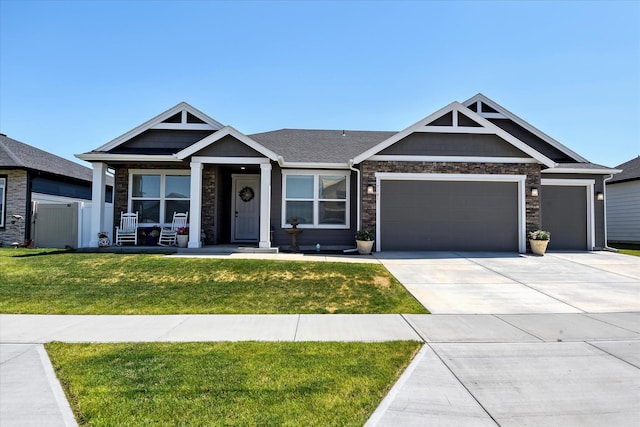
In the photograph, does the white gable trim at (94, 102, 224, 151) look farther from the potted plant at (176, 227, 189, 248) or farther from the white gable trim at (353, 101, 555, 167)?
the white gable trim at (353, 101, 555, 167)

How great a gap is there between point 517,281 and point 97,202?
12598 mm

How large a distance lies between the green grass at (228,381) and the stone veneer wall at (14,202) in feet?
42.9

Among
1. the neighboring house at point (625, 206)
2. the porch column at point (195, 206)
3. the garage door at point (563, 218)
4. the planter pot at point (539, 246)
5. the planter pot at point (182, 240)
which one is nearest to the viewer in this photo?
the porch column at point (195, 206)

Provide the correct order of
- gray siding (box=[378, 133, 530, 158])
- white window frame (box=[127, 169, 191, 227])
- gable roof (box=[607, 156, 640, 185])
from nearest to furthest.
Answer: gray siding (box=[378, 133, 530, 158])
white window frame (box=[127, 169, 191, 227])
gable roof (box=[607, 156, 640, 185])

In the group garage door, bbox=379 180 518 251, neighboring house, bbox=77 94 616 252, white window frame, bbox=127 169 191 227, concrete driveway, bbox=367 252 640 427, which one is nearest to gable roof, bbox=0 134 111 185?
neighboring house, bbox=77 94 616 252

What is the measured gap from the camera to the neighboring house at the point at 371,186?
38.4 ft

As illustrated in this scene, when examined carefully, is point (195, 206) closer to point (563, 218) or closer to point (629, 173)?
point (563, 218)

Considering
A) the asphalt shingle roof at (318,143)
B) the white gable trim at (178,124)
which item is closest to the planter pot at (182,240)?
the white gable trim at (178,124)

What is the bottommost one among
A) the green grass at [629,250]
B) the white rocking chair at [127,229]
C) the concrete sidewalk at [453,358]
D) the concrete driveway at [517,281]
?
the concrete sidewalk at [453,358]

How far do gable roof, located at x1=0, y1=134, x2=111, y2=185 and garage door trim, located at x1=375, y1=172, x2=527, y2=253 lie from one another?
14.1 meters

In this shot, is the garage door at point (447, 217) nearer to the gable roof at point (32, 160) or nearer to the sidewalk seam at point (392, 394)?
the sidewalk seam at point (392, 394)

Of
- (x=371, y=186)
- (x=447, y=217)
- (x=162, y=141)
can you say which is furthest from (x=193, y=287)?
(x=447, y=217)

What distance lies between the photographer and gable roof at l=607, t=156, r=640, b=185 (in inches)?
700

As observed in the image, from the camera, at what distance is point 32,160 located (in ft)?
51.8
